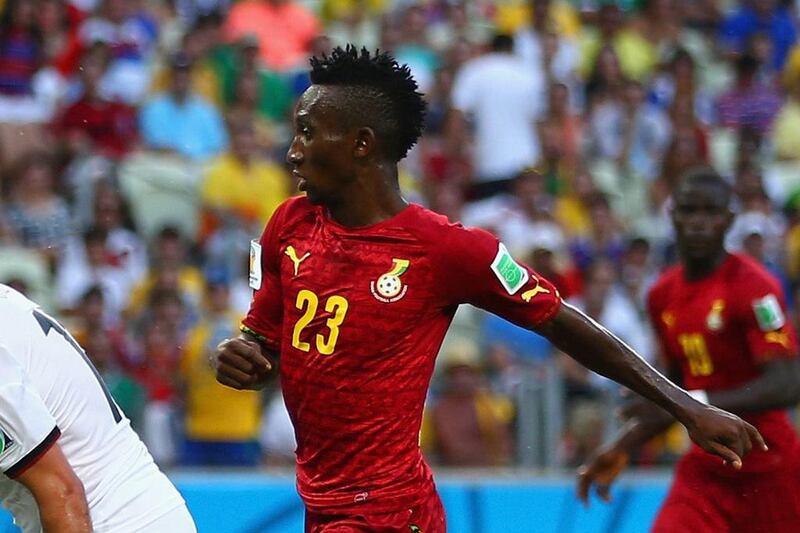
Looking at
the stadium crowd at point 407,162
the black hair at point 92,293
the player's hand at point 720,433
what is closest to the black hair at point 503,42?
the stadium crowd at point 407,162

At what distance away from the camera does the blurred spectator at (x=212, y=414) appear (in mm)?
10242

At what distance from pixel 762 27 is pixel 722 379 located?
982 centimetres

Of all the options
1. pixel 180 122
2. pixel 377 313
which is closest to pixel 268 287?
pixel 377 313

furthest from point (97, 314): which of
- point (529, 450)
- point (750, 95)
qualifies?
point (750, 95)

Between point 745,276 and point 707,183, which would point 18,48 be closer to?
point 707,183

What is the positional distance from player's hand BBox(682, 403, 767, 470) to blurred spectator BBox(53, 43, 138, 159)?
7759 millimetres

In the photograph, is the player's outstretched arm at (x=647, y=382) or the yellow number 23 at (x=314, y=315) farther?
the yellow number 23 at (x=314, y=315)

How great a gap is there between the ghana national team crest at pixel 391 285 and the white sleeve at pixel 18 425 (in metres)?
1.17

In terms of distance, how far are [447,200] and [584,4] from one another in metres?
4.54

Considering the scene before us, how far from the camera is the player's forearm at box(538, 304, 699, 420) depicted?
17.0 ft

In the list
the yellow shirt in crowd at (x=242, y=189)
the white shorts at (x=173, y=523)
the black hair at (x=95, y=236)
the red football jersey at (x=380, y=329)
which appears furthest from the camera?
the yellow shirt in crowd at (x=242, y=189)

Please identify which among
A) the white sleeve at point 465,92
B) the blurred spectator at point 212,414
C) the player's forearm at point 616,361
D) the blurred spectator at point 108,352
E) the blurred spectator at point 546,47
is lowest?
the blurred spectator at point 212,414

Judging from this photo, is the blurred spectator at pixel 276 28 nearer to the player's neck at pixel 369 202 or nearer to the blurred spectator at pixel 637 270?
the blurred spectator at pixel 637 270

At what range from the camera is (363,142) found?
17.0 feet
